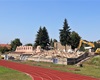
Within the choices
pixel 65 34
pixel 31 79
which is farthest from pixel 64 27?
pixel 31 79

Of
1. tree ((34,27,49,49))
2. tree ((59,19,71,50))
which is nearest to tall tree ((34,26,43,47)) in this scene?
tree ((34,27,49,49))

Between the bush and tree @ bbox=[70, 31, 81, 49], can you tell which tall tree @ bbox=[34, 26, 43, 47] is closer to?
tree @ bbox=[70, 31, 81, 49]

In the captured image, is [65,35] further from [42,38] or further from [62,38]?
[42,38]

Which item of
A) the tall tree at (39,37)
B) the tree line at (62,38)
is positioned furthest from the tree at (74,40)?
the tall tree at (39,37)

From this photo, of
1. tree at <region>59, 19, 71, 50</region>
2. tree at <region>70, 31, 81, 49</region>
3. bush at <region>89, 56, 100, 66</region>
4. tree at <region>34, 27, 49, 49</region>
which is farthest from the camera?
tree at <region>70, 31, 81, 49</region>

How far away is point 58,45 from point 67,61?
42.7 m

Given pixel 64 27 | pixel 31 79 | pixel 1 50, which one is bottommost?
pixel 31 79

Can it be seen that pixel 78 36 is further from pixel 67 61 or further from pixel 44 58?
pixel 67 61

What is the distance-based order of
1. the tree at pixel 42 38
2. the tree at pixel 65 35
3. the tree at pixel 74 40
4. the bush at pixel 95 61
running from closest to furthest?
the bush at pixel 95 61 < the tree at pixel 65 35 < the tree at pixel 42 38 < the tree at pixel 74 40

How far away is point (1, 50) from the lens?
10025 cm

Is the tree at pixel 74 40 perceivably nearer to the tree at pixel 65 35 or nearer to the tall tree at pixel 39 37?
the tree at pixel 65 35

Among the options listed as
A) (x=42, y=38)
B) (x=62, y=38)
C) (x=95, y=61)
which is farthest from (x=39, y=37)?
(x=95, y=61)

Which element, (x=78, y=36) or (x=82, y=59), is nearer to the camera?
(x=82, y=59)

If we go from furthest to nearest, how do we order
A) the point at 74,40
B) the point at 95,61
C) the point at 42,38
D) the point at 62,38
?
the point at 74,40 < the point at 42,38 < the point at 62,38 < the point at 95,61
